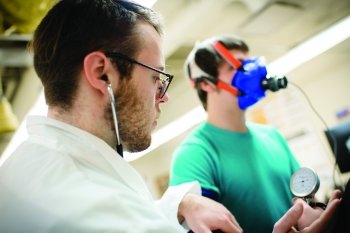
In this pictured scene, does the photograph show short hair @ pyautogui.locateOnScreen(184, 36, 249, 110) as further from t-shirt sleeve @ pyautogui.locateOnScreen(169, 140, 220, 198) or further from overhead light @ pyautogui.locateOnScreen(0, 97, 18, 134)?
overhead light @ pyautogui.locateOnScreen(0, 97, 18, 134)

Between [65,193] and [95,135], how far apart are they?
347mm

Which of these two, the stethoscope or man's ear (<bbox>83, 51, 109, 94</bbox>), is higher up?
man's ear (<bbox>83, 51, 109, 94</bbox>)

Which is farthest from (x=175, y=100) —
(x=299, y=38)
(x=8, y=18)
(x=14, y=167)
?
(x=14, y=167)

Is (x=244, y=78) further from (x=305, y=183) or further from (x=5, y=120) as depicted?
(x=5, y=120)

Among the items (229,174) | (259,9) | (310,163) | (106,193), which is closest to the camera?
(106,193)

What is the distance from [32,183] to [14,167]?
11 centimetres

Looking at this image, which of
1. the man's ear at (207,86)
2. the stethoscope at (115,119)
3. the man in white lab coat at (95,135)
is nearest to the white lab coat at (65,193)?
the man in white lab coat at (95,135)

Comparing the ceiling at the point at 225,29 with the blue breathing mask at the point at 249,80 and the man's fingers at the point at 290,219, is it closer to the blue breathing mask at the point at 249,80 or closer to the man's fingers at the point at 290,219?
the blue breathing mask at the point at 249,80

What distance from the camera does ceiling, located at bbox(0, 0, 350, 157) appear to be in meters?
2.95

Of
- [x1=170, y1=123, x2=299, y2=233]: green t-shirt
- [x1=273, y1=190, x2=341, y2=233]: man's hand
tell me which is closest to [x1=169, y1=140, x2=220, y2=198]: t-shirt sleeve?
[x1=170, y1=123, x2=299, y2=233]: green t-shirt

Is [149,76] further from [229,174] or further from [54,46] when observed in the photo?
[229,174]

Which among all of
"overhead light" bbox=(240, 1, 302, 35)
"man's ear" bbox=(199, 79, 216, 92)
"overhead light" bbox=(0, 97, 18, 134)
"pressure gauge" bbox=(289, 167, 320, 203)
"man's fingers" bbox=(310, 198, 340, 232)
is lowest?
"overhead light" bbox=(0, 97, 18, 134)

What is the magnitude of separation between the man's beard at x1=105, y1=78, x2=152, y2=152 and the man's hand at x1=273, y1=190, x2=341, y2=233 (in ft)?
1.72

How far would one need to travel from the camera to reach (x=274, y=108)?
17.7ft
